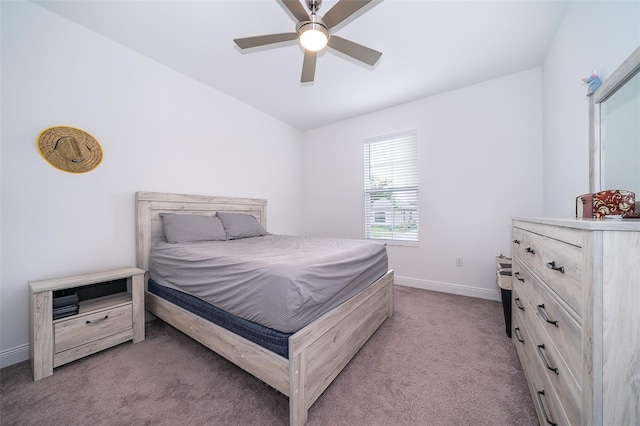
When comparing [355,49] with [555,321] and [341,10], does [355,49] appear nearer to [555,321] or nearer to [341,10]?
[341,10]

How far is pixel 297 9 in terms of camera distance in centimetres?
147

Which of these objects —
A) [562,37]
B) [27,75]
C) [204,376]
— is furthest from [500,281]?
[27,75]

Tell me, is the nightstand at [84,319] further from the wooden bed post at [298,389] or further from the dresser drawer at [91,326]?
the wooden bed post at [298,389]

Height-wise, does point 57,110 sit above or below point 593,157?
above

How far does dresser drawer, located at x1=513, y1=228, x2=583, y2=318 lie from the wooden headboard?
9.85ft

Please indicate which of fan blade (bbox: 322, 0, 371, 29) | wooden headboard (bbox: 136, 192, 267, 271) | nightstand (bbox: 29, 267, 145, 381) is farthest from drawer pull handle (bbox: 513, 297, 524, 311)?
wooden headboard (bbox: 136, 192, 267, 271)

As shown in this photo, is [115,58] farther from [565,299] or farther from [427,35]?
[565,299]

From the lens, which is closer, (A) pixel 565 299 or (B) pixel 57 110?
(A) pixel 565 299

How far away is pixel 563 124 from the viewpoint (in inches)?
79.6

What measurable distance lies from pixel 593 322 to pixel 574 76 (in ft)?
7.21

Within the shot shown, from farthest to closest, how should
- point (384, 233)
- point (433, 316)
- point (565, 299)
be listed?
point (384, 233)
point (433, 316)
point (565, 299)

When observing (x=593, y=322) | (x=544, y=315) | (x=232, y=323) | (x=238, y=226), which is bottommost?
(x=232, y=323)

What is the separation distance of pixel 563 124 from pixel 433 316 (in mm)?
2110

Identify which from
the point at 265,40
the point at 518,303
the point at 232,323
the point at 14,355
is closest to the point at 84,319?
the point at 14,355
